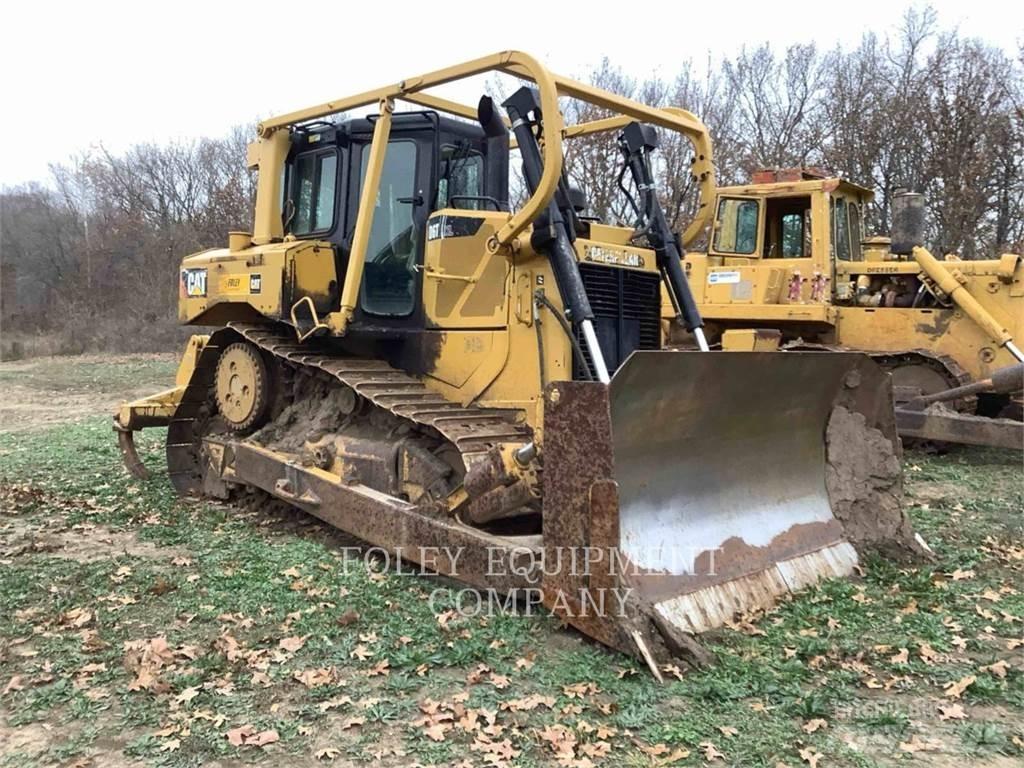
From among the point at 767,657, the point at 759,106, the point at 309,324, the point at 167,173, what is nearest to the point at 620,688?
the point at 767,657

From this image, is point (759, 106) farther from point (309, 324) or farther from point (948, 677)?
point (948, 677)

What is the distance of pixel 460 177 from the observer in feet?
20.7

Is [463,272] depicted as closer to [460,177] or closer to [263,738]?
[460,177]

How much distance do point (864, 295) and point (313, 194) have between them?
6.70 m

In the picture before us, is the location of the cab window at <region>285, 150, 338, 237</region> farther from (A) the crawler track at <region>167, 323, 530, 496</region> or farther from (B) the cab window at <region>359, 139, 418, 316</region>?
(A) the crawler track at <region>167, 323, 530, 496</region>

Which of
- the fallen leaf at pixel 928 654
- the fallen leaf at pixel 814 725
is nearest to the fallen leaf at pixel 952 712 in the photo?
the fallen leaf at pixel 928 654

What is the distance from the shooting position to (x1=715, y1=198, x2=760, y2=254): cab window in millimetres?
10430

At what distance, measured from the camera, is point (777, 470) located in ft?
16.8

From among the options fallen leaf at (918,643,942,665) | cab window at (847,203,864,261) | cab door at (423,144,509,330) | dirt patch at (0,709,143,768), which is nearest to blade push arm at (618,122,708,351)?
cab door at (423,144,509,330)

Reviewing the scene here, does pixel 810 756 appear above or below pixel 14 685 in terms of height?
above

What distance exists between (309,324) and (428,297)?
928 millimetres

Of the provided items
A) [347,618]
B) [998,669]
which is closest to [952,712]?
[998,669]

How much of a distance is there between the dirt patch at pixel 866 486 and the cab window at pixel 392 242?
3053 millimetres

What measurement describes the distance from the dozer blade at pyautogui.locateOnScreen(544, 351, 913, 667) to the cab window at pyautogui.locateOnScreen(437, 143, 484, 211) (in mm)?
2481
